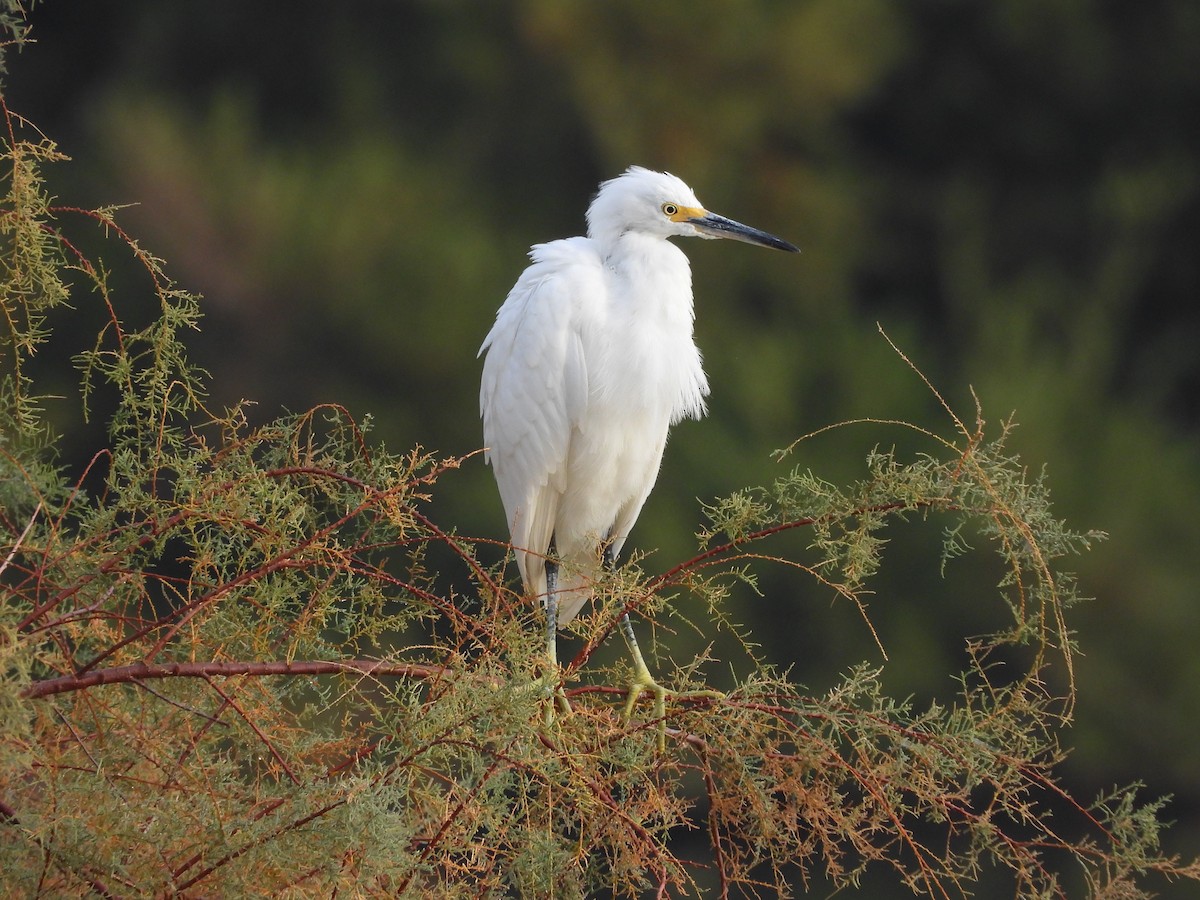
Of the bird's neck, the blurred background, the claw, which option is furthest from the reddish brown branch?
the blurred background

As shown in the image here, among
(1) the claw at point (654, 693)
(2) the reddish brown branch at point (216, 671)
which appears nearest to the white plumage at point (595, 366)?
(1) the claw at point (654, 693)

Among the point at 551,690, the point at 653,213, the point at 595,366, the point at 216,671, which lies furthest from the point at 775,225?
the point at 216,671

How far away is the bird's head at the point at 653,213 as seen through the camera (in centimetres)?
240

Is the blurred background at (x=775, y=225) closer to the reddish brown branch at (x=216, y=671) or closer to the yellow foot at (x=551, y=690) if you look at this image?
the yellow foot at (x=551, y=690)

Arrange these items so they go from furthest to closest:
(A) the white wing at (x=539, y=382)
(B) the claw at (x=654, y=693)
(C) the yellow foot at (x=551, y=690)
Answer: (A) the white wing at (x=539, y=382) < (B) the claw at (x=654, y=693) < (C) the yellow foot at (x=551, y=690)

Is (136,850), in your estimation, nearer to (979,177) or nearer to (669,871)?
(669,871)

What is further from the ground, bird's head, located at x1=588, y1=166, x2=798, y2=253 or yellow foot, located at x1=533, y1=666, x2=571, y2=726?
bird's head, located at x1=588, y1=166, x2=798, y2=253

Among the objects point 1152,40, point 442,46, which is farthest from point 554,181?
point 1152,40

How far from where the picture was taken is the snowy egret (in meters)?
2.34

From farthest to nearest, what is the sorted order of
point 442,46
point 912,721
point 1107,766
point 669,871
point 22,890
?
1. point 442,46
2. point 1107,766
3. point 912,721
4. point 669,871
5. point 22,890

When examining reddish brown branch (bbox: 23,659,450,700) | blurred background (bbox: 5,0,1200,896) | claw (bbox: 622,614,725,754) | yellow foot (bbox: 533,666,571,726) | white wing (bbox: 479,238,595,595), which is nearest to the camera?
reddish brown branch (bbox: 23,659,450,700)

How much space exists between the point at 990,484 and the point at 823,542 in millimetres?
145

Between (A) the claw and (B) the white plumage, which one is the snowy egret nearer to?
(B) the white plumage

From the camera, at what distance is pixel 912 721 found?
1415 mm
